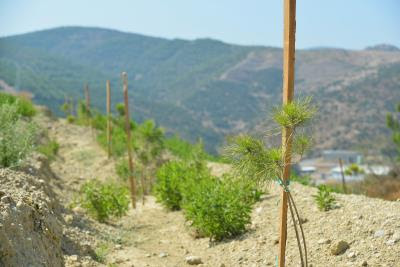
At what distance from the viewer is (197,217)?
6734 mm

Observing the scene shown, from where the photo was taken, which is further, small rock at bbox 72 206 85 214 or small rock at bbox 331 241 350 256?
small rock at bbox 72 206 85 214

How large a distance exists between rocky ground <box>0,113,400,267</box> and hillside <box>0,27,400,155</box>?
3035cm

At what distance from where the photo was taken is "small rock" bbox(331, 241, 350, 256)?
5.21 meters

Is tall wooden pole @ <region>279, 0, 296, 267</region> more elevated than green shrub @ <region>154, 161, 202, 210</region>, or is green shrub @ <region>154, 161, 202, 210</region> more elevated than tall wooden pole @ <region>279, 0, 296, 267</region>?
tall wooden pole @ <region>279, 0, 296, 267</region>

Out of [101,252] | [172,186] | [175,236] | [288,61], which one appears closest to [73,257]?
[101,252]

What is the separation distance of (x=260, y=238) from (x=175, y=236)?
1.65 m

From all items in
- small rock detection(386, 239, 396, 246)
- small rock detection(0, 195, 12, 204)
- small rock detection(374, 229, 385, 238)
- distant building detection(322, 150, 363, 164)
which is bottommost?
distant building detection(322, 150, 363, 164)

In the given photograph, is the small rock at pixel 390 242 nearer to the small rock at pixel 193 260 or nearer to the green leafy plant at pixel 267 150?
the green leafy plant at pixel 267 150

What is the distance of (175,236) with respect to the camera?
753 cm

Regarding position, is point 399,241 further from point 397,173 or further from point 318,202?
point 397,173

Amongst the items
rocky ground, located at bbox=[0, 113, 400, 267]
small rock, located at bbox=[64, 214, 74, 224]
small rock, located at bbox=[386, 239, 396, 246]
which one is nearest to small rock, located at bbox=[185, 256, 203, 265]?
rocky ground, located at bbox=[0, 113, 400, 267]

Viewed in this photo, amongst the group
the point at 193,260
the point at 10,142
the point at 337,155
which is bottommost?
the point at 337,155

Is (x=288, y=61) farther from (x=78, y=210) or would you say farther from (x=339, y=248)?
(x=78, y=210)

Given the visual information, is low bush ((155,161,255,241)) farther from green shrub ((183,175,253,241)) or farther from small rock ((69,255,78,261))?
small rock ((69,255,78,261))
